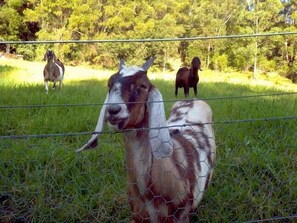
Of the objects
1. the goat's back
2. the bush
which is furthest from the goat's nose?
the bush

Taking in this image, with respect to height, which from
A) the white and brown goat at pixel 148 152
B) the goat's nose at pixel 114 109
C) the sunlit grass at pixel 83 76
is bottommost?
the sunlit grass at pixel 83 76

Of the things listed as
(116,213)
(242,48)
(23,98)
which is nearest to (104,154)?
(116,213)

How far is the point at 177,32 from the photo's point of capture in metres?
29.4

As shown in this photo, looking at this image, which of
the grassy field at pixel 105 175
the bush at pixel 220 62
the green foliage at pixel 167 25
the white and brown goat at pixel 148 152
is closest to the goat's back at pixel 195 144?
the white and brown goat at pixel 148 152

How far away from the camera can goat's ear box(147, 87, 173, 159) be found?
2.43 metres

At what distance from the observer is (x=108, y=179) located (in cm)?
355

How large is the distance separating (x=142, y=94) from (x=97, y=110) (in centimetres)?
311

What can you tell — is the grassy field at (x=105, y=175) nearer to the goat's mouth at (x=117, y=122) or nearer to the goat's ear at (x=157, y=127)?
the goat's ear at (x=157, y=127)

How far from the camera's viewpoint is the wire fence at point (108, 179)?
127 inches

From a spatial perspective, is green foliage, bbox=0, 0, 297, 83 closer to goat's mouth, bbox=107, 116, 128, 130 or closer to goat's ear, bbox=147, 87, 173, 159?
goat's ear, bbox=147, 87, 173, 159

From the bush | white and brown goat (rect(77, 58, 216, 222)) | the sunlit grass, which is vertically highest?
white and brown goat (rect(77, 58, 216, 222))

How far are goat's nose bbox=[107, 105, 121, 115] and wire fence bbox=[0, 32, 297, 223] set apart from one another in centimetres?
68

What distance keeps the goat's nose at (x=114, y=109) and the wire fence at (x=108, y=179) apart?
0.68 meters

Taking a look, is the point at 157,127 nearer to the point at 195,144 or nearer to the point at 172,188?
the point at 172,188
